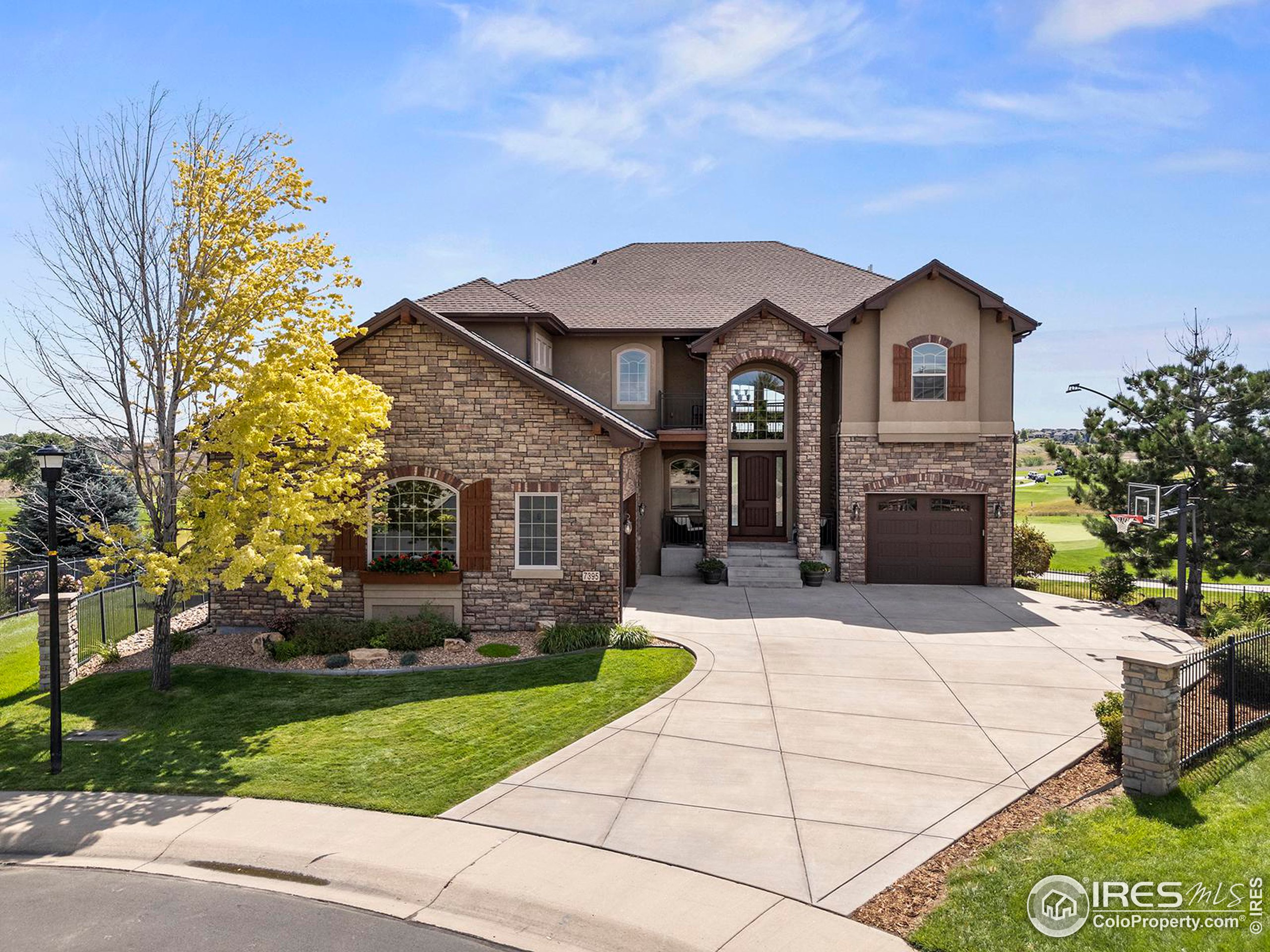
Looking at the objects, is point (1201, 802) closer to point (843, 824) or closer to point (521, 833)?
point (843, 824)

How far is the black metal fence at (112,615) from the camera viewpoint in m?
14.0

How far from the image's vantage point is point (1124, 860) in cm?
680

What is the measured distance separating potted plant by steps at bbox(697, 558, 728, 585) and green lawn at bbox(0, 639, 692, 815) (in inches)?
281

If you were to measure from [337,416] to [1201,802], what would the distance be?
11812mm

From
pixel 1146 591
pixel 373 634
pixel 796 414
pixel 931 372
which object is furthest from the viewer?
pixel 796 414

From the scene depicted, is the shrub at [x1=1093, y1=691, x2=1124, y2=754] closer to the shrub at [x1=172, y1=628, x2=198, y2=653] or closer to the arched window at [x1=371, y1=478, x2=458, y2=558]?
the arched window at [x1=371, y1=478, x2=458, y2=558]

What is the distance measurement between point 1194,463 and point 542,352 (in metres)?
16.1

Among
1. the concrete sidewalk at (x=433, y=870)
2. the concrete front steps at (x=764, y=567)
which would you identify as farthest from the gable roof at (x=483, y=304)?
the concrete sidewalk at (x=433, y=870)

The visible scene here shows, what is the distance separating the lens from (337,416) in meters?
12.1

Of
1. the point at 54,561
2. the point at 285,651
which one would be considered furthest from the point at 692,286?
the point at 54,561

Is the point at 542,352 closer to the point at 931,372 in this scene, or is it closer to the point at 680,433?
the point at 680,433

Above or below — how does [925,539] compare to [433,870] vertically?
above

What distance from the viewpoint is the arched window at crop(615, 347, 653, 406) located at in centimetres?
2266

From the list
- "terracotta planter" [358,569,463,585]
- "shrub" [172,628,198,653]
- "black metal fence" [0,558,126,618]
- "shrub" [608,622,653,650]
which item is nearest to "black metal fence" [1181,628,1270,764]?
"shrub" [608,622,653,650]
